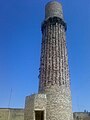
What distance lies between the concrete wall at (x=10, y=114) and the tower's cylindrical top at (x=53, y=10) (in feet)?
48.9

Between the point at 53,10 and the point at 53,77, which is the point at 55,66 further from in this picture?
the point at 53,10

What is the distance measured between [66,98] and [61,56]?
4169 mm

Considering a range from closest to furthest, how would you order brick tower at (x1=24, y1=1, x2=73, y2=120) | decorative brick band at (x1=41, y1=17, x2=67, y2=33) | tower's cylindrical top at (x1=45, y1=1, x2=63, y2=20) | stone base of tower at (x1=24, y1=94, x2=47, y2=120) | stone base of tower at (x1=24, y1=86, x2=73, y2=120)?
stone base of tower at (x1=24, y1=94, x2=47, y2=120)
stone base of tower at (x1=24, y1=86, x2=73, y2=120)
brick tower at (x1=24, y1=1, x2=73, y2=120)
decorative brick band at (x1=41, y1=17, x2=67, y2=33)
tower's cylindrical top at (x1=45, y1=1, x2=63, y2=20)

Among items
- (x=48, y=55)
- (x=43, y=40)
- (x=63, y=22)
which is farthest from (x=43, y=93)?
(x=63, y=22)

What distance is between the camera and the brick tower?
17.5 m

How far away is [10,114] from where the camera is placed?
96.6 feet

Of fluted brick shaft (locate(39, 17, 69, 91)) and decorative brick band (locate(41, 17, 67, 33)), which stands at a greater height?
decorative brick band (locate(41, 17, 67, 33))

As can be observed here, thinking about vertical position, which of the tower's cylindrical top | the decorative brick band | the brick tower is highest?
the tower's cylindrical top

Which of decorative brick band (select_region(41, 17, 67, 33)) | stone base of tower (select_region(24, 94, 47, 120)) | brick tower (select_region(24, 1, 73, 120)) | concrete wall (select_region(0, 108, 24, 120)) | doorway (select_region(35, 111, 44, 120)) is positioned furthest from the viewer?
concrete wall (select_region(0, 108, 24, 120))

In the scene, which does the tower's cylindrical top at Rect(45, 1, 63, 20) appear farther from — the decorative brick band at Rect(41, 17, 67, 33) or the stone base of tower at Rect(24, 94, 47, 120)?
the stone base of tower at Rect(24, 94, 47, 120)

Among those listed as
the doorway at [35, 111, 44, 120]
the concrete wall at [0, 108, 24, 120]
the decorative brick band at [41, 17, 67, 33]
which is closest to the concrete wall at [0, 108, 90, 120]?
the concrete wall at [0, 108, 24, 120]

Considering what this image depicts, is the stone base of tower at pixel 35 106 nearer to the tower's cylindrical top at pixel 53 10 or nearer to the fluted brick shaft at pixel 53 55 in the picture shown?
the fluted brick shaft at pixel 53 55

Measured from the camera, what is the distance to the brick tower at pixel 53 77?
1755cm

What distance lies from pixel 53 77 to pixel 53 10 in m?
7.97
